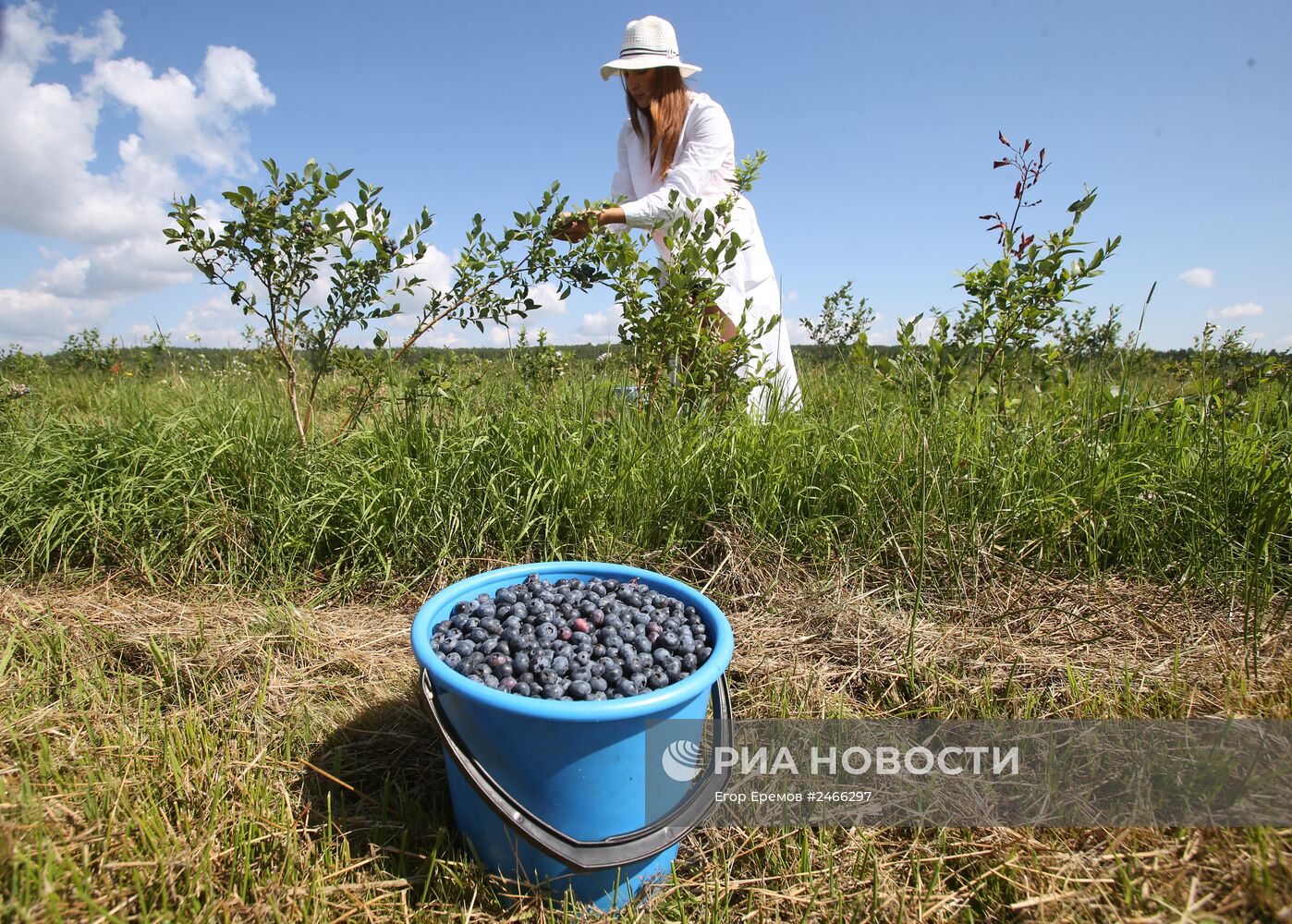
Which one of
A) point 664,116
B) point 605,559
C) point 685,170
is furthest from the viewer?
point 664,116

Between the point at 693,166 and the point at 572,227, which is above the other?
the point at 693,166

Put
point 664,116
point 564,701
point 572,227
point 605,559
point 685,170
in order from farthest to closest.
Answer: point 664,116
point 685,170
point 572,227
point 605,559
point 564,701

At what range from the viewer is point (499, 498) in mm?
2404

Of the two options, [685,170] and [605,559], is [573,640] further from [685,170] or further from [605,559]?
[685,170]

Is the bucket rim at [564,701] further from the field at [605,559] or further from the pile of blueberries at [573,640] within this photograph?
the field at [605,559]

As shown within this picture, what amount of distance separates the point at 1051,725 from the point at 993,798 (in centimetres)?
32

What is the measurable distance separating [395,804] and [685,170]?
2.70 metres

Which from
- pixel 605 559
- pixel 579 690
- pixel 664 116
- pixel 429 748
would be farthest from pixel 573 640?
pixel 664 116

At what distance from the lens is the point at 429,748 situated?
1693 mm

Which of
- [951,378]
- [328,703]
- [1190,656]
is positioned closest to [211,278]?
[328,703]

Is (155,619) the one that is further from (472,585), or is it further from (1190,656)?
(1190,656)

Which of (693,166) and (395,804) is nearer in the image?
(395,804)

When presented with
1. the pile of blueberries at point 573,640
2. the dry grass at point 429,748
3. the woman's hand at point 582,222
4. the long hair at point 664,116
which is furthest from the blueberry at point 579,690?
the long hair at point 664,116

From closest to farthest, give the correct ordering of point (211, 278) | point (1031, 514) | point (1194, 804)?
1. point (1194, 804)
2. point (1031, 514)
3. point (211, 278)
